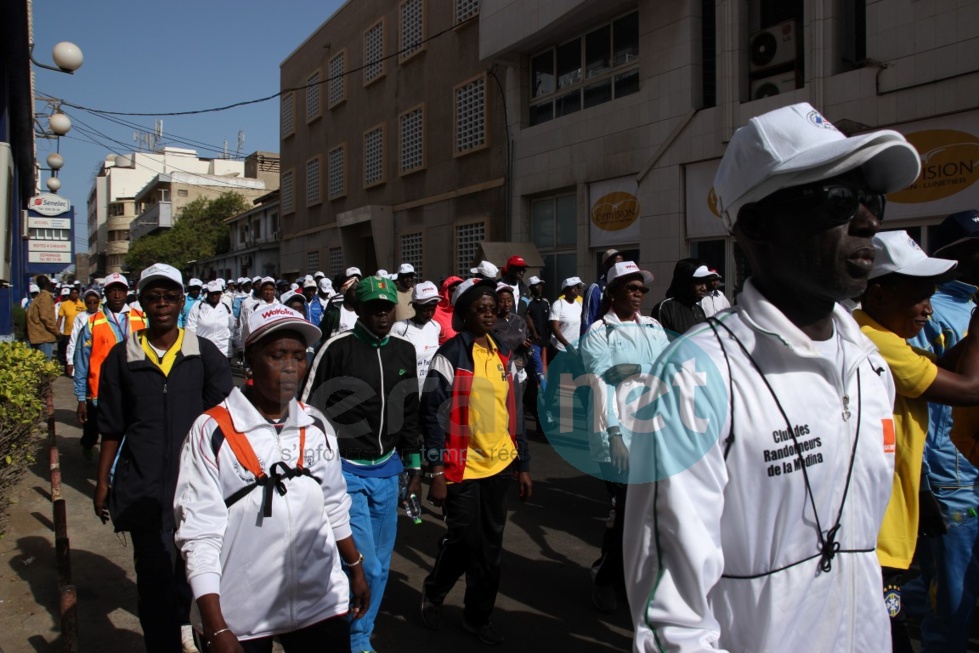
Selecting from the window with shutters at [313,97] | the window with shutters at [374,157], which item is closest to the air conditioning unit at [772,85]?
the window with shutters at [374,157]

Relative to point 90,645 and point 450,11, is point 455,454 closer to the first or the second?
point 90,645

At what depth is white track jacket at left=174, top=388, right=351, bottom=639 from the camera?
2.51 metres

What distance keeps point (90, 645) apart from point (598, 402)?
334 cm

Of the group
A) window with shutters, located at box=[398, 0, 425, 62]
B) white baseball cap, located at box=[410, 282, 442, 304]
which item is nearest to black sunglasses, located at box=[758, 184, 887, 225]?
white baseball cap, located at box=[410, 282, 442, 304]

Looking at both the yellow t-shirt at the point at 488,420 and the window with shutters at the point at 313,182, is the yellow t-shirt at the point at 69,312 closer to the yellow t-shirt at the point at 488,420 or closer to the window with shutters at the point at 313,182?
the yellow t-shirt at the point at 488,420

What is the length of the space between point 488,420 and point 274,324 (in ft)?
6.01

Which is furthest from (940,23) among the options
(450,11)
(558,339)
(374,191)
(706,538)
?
(374,191)

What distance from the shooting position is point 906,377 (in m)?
2.75

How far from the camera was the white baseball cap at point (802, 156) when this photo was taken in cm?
152

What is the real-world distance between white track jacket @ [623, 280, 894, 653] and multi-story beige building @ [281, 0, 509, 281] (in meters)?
16.5

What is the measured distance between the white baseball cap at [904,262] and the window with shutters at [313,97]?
29035 millimetres

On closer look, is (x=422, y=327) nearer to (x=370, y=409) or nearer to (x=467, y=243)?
(x=370, y=409)

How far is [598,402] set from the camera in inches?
189

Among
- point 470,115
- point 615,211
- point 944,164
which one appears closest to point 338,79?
point 470,115
